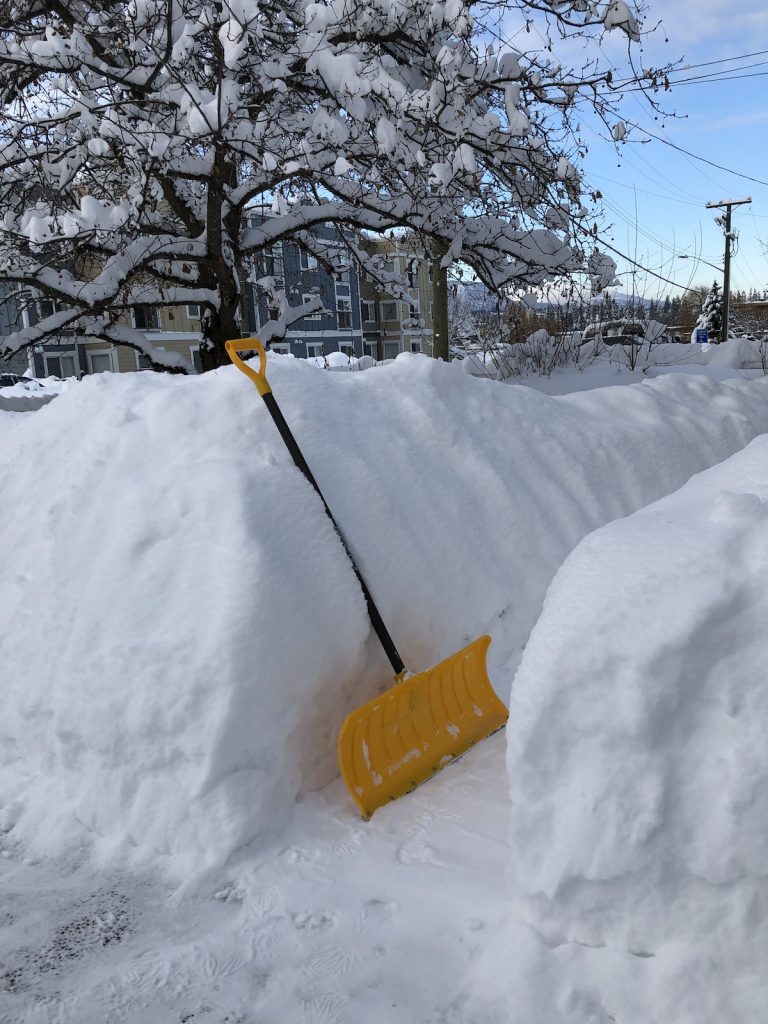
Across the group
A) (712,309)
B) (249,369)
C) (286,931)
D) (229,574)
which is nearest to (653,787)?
(286,931)

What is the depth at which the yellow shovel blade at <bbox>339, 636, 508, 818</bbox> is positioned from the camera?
2971 mm

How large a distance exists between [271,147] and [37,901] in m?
6.08

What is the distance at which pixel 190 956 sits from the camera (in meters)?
2.23

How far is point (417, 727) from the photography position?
3.26 metres

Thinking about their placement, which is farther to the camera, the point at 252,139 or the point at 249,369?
the point at 252,139

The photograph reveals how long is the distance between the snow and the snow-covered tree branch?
2.70m

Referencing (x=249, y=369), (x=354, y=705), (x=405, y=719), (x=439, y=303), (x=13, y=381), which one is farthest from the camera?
(x=13, y=381)

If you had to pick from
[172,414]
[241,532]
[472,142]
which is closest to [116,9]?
[472,142]

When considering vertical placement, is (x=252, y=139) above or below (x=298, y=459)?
above

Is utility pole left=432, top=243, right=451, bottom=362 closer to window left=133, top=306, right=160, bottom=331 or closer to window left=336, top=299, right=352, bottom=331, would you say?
window left=133, top=306, right=160, bottom=331

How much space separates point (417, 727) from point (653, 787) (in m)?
1.47

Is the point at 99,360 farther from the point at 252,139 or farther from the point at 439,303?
the point at 252,139

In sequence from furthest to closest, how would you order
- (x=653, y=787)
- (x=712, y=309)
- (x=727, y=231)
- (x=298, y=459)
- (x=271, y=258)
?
(x=712, y=309) < (x=727, y=231) < (x=271, y=258) < (x=298, y=459) < (x=653, y=787)

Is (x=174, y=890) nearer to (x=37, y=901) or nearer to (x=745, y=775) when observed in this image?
(x=37, y=901)
